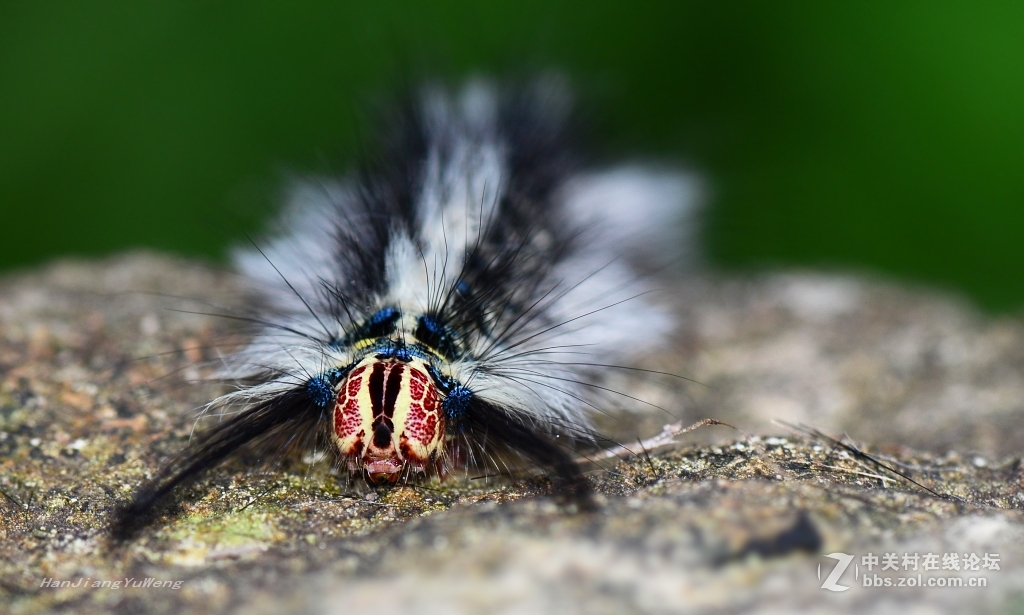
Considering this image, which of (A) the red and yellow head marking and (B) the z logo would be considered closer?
(B) the z logo

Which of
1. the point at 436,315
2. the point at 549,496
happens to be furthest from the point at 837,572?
the point at 436,315

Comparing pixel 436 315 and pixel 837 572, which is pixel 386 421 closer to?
pixel 436 315

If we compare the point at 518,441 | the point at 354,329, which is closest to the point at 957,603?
the point at 518,441

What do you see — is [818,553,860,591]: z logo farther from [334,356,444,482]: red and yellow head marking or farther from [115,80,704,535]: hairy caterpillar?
[334,356,444,482]: red and yellow head marking

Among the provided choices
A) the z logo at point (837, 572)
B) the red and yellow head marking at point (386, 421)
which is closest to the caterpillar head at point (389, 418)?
the red and yellow head marking at point (386, 421)

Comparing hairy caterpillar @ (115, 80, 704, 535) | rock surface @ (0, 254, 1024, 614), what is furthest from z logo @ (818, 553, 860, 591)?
hairy caterpillar @ (115, 80, 704, 535)

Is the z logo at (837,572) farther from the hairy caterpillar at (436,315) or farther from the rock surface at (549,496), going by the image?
the hairy caterpillar at (436,315)
